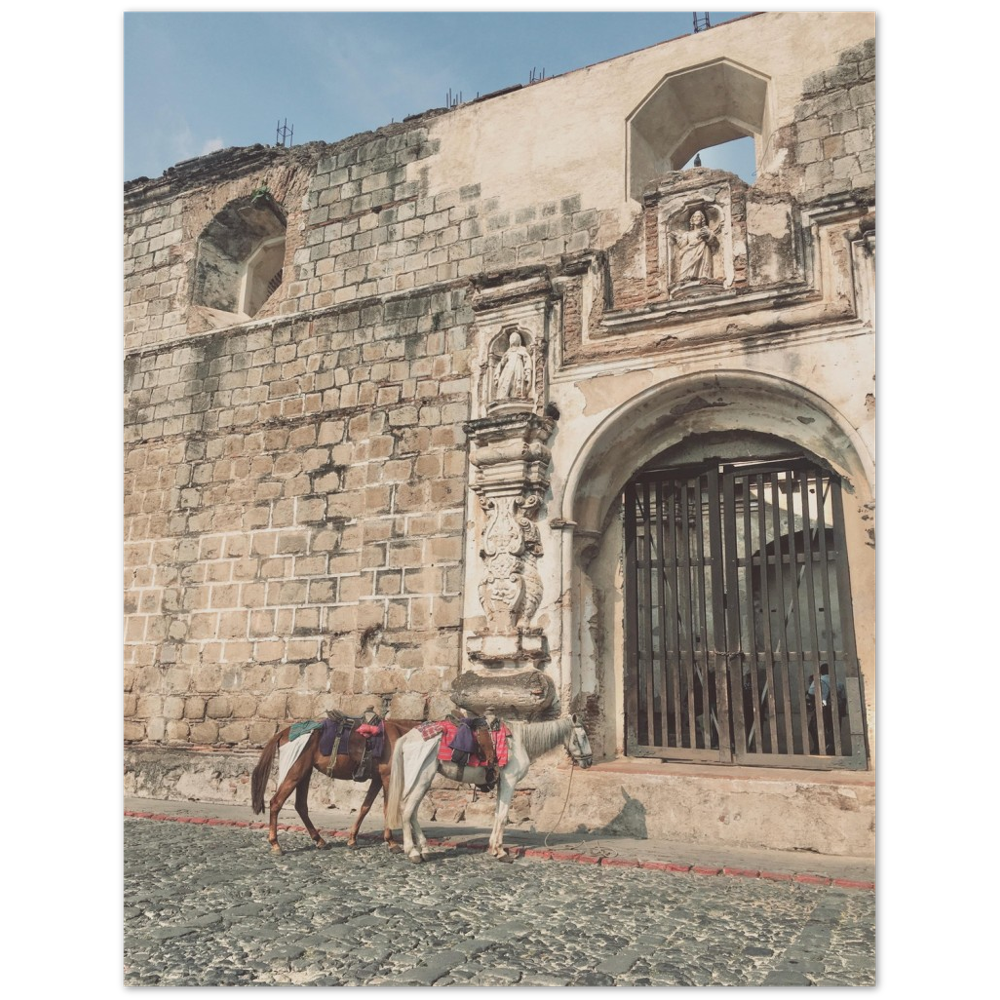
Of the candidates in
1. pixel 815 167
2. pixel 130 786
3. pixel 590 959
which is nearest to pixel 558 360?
pixel 815 167

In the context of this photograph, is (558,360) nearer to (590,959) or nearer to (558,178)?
(558,178)

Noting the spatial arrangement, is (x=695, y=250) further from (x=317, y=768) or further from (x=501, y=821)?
(x=317, y=768)

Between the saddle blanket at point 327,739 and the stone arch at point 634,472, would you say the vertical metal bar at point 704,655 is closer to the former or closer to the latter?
the stone arch at point 634,472

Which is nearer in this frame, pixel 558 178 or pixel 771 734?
pixel 771 734

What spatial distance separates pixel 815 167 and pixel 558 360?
245 cm

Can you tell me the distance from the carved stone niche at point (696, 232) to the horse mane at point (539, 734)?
3.33 m

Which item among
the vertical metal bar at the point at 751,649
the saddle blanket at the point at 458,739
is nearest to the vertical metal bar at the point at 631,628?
the vertical metal bar at the point at 751,649

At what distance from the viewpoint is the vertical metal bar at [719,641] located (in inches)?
249

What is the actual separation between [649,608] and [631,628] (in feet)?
0.73

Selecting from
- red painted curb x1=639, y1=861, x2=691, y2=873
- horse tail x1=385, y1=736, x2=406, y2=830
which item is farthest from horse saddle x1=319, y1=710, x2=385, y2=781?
red painted curb x1=639, y1=861, x2=691, y2=873

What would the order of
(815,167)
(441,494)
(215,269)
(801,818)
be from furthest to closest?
(215,269) < (441,494) < (815,167) < (801,818)

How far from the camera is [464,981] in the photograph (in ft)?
10.0

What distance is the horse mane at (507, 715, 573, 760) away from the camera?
206 inches

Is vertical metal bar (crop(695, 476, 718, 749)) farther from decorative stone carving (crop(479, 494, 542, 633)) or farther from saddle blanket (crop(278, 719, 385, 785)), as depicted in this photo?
saddle blanket (crop(278, 719, 385, 785))
